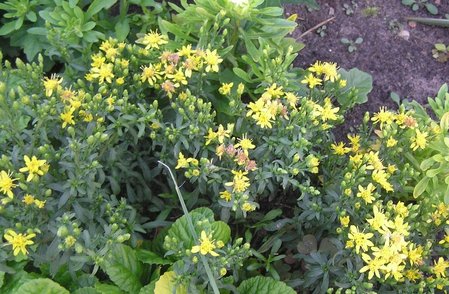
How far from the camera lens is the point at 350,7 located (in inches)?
127

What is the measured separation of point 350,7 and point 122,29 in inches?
57.9

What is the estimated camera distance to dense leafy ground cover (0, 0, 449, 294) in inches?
70.4

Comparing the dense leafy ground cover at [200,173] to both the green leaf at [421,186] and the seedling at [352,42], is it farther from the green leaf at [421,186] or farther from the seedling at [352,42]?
the seedling at [352,42]

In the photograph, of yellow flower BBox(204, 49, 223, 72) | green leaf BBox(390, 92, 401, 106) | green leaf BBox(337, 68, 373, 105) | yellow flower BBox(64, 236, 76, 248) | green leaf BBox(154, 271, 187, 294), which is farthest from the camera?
green leaf BBox(390, 92, 401, 106)

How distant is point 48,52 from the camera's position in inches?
90.7

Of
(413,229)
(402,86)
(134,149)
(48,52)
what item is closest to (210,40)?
(134,149)

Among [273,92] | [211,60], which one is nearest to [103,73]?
[211,60]

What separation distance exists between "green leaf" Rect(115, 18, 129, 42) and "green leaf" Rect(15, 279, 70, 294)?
1.05 meters

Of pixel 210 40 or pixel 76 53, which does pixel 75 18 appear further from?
pixel 210 40

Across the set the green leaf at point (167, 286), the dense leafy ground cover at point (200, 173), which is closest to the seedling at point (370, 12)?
the dense leafy ground cover at point (200, 173)

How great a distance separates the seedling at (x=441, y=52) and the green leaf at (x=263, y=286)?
1.81 meters

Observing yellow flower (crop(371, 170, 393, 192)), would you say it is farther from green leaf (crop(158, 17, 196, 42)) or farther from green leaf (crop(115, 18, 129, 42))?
green leaf (crop(115, 18, 129, 42))

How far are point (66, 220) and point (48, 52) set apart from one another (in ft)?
3.00

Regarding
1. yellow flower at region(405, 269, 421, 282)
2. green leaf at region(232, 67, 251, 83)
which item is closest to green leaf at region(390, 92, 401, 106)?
green leaf at region(232, 67, 251, 83)
